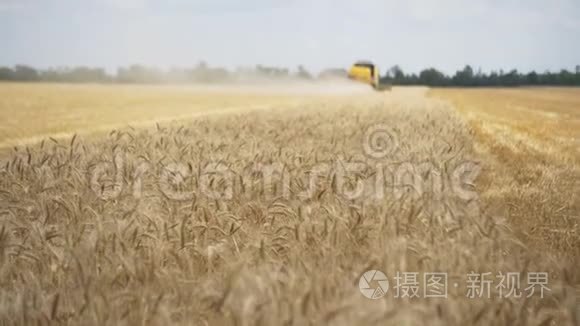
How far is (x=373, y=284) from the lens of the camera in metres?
2.27

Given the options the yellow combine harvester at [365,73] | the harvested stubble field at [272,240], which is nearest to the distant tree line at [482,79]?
the yellow combine harvester at [365,73]

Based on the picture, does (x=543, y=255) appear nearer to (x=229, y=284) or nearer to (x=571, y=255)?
(x=571, y=255)

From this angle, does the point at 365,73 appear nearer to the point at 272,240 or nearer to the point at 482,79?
the point at 482,79

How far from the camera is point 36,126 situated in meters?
12.8

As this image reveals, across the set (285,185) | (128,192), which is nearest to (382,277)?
(285,185)

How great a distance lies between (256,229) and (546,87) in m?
58.9

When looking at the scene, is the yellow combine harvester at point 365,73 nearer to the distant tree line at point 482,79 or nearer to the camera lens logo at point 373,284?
the distant tree line at point 482,79

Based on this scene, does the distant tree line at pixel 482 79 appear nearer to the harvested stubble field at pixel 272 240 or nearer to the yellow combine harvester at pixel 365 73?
the yellow combine harvester at pixel 365 73

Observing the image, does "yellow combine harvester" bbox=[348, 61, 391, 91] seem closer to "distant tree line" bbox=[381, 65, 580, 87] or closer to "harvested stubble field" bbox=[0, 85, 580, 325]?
"distant tree line" bbox=[381, 65, 580, 87]

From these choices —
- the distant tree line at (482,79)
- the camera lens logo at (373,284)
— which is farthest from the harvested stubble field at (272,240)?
the distant tree line at (482,79)

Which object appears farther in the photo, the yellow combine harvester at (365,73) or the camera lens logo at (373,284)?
the yellow combine harvester at (365,73)

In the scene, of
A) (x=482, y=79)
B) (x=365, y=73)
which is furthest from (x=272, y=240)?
(x=482, y=79)

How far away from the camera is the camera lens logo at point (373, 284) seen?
7.06ft

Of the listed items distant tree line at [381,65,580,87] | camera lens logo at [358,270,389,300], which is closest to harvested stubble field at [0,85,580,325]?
camera lens logo at [358,270,389,300]
